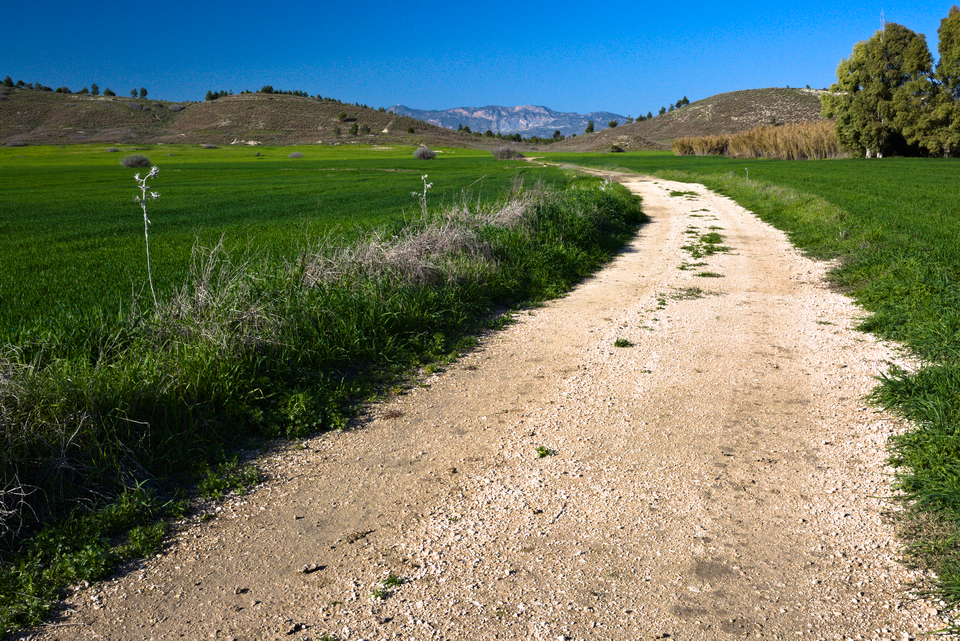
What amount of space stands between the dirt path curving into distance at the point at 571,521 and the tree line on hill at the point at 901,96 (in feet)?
198

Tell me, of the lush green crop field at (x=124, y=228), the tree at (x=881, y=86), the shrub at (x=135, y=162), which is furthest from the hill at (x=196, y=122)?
the lush green crop field at (x=124, y=228)

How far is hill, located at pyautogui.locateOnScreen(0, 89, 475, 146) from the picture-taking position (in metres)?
102

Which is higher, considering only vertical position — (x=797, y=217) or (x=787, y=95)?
(x=787, y=95)

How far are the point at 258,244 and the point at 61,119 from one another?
12692 centimetres

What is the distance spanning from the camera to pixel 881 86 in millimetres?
56469

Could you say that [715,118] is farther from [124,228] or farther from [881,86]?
[124,228]

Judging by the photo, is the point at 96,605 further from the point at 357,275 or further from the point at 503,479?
the point at 357,275

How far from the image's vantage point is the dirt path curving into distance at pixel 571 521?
2842mm

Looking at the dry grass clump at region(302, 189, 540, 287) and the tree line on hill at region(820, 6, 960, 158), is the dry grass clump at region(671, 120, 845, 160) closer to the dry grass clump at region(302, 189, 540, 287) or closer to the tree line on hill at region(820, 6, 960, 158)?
the tree line on hill at region(820, 6, 960, 158)

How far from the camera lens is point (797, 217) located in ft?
56.2

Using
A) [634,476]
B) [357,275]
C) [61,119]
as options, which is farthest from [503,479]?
[61,119]

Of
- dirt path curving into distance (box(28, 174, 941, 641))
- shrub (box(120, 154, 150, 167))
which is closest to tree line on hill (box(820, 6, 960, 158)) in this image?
dirt path curving into distance (box(28, 174, 941, 641))

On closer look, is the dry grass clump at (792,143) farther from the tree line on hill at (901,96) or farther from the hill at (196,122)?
the hill at (196,122)

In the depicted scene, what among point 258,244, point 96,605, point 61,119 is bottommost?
point 96,605
